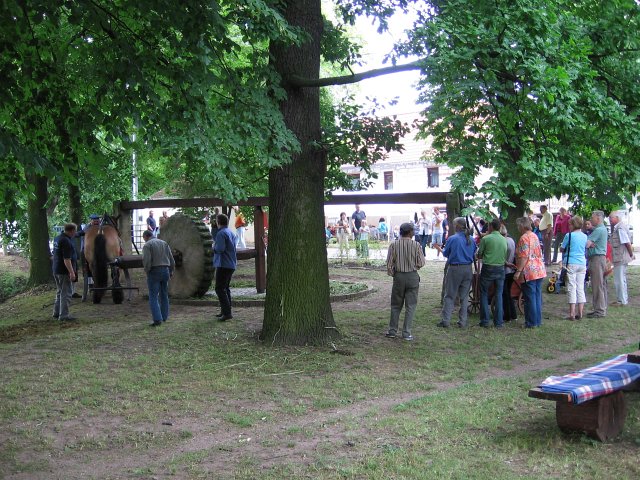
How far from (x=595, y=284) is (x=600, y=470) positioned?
8.54m

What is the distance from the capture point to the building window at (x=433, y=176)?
46050 millimetres

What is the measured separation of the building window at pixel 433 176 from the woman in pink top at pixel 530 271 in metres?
33.9

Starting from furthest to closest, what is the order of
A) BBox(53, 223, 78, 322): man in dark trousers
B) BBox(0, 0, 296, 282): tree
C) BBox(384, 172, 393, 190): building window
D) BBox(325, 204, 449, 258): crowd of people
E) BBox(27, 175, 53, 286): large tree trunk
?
BBox(384, 172, 393, 190): building window < BBox(325, 204, 449, 258): crowd of people < BBox(27, 175, 53, 286): large tree trunk < BBox(53, 223, 78, 322): man in dark trousers < BBox(0, 0, 296, 282): tree

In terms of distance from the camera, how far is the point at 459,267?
1202 cm

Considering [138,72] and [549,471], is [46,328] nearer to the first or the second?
[138,72]

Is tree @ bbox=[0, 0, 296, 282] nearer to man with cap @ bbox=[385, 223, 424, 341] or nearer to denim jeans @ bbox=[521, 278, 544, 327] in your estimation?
man with cap @ bbox=[385, 223, 424, 341]

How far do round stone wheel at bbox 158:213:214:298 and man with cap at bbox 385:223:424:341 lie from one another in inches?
209

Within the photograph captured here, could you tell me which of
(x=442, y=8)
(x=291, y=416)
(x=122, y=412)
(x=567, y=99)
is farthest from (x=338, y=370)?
(x=442, y=8)

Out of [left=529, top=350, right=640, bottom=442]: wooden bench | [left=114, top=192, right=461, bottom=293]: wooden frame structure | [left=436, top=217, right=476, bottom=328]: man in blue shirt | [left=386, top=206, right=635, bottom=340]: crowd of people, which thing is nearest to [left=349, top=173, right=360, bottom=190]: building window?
[left=114, top=192, right=461, bottom=293]: wooden frame structure

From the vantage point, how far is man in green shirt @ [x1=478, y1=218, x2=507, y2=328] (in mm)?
11992

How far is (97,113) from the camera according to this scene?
7.81 metres

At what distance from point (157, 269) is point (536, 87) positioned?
679cm

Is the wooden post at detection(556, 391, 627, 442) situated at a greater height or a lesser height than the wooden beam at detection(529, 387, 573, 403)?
lesser

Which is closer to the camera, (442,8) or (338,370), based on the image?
(338,370)
